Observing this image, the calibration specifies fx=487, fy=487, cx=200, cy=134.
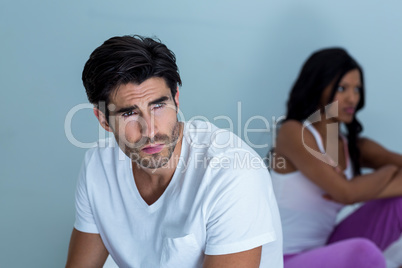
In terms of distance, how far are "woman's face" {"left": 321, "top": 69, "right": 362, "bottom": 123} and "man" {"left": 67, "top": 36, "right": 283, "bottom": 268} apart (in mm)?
800

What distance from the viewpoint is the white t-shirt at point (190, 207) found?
1165 mm

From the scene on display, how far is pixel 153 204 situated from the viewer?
4.31 ft

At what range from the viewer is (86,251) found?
1.48m

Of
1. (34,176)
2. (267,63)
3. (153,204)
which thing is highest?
(267,63)

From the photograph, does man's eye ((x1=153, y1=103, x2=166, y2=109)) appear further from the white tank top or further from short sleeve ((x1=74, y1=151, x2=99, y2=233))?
the white tank top

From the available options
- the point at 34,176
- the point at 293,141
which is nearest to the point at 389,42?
the point at 293,141

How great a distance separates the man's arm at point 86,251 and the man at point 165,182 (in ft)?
0.18

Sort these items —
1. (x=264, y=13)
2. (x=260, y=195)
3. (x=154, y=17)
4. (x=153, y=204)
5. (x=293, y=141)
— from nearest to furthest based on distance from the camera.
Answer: (x=260, y=195)
(x=153, y=204)
(x=293, y=141)
(x=154, y=17)
(x=264, y=13)

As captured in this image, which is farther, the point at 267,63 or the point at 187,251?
the point at 267,63

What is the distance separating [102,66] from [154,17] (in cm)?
95

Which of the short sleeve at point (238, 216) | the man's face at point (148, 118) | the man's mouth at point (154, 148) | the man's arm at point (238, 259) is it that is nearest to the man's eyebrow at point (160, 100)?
the man's face at point (148, 118)

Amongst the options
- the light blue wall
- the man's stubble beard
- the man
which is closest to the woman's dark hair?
the light blue wall

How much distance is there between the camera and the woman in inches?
73.7

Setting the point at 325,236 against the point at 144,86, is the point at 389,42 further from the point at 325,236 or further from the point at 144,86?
the point at 144,86
